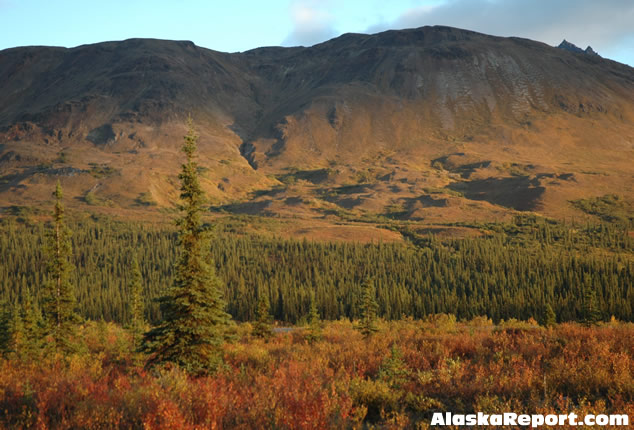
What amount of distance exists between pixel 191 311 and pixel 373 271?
9637 cm

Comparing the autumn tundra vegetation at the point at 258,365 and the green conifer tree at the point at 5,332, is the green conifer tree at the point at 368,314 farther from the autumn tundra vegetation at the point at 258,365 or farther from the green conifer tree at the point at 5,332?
the green conifer tree at the point at 5,332

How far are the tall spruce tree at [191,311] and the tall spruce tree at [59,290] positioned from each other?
13.7m

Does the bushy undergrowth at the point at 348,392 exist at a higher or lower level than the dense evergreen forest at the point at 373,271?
higher

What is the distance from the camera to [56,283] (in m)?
26.6

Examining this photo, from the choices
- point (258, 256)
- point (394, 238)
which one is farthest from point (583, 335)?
point (394, 238)

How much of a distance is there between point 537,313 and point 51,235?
83.3m

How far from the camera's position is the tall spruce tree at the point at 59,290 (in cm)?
2567

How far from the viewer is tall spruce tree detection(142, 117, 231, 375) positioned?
14.5 m

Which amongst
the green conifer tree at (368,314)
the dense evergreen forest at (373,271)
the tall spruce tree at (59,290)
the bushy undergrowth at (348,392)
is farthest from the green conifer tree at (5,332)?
the dense evergreen forest at (373,271)

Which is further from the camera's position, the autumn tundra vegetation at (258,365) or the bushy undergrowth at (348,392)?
the autumn tundra vegetation at (258,365)

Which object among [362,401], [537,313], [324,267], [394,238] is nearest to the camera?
[362,401]

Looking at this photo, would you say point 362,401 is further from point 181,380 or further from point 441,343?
point 441,343

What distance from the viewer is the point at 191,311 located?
15.0 metres

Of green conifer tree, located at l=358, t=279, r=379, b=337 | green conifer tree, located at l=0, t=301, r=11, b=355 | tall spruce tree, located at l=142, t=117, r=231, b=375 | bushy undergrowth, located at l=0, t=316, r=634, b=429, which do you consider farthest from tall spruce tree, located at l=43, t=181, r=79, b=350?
green conifer tree, located at l=358, t=279, r=379, b=337
